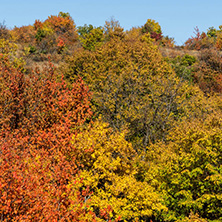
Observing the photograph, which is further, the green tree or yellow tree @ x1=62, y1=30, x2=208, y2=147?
yellow tree @ x1=62, y1=30, x2=208, y2=147

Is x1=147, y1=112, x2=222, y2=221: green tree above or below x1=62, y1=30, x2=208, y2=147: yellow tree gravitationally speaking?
below

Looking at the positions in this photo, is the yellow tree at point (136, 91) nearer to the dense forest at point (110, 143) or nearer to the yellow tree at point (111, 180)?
the dense forest at point (110, 143)

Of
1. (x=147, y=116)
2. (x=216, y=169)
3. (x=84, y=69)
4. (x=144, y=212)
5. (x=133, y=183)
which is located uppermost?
(x=84, y=69)

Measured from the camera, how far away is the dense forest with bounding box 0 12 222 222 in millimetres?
16078

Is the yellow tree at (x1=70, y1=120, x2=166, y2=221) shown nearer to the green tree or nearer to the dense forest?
the dense forest

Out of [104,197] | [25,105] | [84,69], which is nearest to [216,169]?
[104,197]

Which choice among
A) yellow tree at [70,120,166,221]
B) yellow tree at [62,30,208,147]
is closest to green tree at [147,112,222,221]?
yellow tree at [70,120,166,221]

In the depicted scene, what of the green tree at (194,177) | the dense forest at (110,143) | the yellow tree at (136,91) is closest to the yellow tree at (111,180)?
the dense forest at (110,143)

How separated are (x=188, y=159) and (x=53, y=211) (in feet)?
36.1

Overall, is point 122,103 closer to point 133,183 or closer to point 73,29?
point 133,183

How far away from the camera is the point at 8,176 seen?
1316 centimetres

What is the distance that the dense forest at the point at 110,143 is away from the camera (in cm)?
1608

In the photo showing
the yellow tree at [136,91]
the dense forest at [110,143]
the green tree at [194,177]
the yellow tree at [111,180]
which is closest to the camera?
the dense forest at [110,143]

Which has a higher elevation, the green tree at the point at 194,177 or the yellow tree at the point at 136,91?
the yellow tree at the point at 136,91
